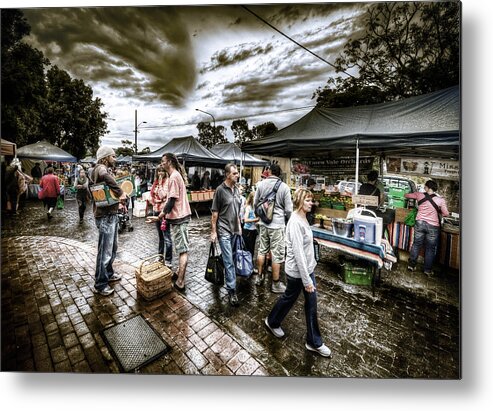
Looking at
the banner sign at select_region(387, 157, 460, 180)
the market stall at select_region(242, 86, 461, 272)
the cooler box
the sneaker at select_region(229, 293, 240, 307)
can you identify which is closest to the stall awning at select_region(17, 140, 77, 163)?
the sneaker at select_region(229, 293, 240, 307)

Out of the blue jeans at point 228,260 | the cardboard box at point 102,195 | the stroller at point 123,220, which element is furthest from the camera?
the stroller at point 123,220

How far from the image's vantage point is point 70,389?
6.54 ft

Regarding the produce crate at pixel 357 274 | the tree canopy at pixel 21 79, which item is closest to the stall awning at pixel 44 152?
the tree canopy at pixel 21 79

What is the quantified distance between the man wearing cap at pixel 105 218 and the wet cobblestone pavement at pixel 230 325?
0.79ft

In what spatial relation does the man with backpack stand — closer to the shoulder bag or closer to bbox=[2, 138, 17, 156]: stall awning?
the shoulder bag

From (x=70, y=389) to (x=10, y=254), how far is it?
3.58m

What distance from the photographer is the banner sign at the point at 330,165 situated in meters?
5.33

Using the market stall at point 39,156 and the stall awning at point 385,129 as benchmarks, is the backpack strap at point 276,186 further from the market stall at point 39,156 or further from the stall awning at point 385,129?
A: the market stall at point 39,156

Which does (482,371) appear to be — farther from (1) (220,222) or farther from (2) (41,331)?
(2) (41,331)

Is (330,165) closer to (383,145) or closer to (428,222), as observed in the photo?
(383,145)

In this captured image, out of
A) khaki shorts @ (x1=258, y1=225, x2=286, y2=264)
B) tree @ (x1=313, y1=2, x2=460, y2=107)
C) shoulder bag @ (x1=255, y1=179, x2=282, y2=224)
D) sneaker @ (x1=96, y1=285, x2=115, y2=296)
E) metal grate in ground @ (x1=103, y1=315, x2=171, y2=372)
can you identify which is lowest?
metal grate in ground @ (x1=103, y1=315, x2=171, y2=372)

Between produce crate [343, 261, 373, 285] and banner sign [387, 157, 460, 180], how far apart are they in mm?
1697

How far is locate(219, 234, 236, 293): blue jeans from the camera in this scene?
279 centimetres

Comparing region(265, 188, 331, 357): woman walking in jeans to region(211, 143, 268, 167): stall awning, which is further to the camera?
region(211, 143, 268, 167): stall awning
